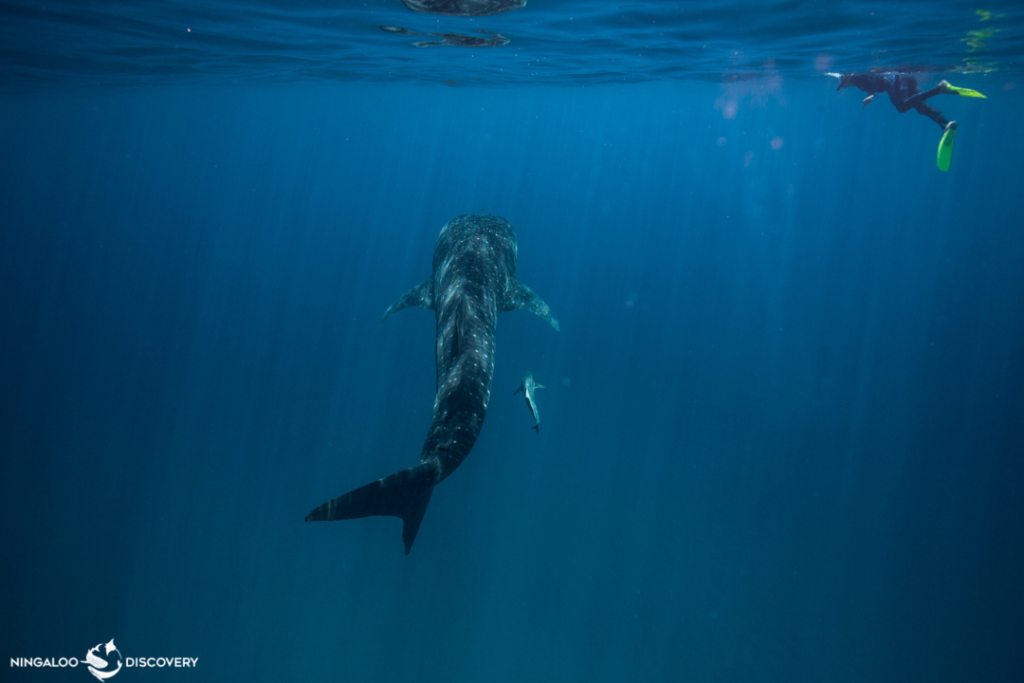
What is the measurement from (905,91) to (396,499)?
16.8m

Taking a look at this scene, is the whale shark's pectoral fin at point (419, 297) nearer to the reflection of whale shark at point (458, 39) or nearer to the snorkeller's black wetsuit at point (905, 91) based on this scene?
the reflection of whale shark at point (458, 39)

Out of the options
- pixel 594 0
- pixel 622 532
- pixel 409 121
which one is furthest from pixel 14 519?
pixel 409 121

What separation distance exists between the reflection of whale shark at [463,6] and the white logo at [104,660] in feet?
73.6

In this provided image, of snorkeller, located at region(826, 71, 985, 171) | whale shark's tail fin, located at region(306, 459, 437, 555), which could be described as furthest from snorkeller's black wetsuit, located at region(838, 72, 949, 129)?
whale shark's tail fin, located at region(306, 459, 437, 555)

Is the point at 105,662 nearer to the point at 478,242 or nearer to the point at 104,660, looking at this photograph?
the point at 104,660

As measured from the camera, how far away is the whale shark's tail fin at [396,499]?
407 cm

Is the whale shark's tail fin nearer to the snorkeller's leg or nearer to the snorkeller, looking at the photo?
the snorkeller

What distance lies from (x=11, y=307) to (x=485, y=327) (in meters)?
57.6

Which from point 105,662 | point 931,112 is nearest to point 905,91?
point 931,112

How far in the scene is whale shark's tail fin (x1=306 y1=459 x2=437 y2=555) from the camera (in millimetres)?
4070

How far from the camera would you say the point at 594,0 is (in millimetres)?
12680

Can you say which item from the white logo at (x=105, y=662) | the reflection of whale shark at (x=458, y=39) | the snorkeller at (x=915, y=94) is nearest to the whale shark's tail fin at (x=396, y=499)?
the snorkeller at (x=915, y=94)

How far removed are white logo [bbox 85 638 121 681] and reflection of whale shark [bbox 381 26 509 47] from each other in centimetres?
2283

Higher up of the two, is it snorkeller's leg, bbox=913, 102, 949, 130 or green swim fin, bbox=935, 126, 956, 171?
snorkeller's leg, bbox=913, 102, 949, 130
